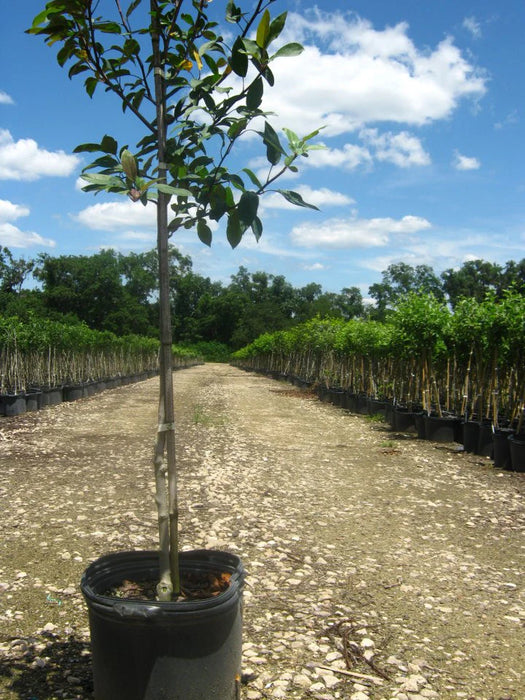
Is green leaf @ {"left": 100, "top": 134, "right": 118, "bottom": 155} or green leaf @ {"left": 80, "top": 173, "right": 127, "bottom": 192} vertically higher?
green leaf @ {"left": 100, "top": 134, "right": 118, "bottom": 155}

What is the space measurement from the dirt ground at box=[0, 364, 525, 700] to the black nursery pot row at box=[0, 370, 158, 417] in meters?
4.54

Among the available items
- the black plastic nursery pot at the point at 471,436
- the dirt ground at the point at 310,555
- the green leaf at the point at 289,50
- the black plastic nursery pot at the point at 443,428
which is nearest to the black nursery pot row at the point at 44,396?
the dirt ground at the point at 310,555

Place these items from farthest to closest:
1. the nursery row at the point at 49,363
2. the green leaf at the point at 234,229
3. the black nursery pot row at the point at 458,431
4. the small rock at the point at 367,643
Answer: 1. the nursery row at the point at 49,363
2. the black nursery pot row at the point at 458,431
3. the small rock at the point at 367,643
4. the green leaf at the point at 234,229

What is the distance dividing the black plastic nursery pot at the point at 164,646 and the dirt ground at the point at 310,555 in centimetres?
50

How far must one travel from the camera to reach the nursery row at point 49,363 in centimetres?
1485

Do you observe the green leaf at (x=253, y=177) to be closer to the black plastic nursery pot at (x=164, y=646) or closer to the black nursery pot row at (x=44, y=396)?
the black plastic nursery pot at (x=164, y=646)

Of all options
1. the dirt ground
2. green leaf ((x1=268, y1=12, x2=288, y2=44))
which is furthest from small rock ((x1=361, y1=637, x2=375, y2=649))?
green leaf ((x1=268, y1=12, x2=288, y2=44))

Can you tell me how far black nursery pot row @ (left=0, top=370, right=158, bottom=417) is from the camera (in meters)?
13.6

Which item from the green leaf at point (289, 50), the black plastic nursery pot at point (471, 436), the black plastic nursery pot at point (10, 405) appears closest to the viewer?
the green leaf at point (289, 50)

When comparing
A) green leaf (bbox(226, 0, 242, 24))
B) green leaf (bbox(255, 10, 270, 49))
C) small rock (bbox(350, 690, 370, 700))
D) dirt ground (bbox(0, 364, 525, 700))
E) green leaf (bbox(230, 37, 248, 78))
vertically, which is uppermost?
green leaf (bbox(226, 0, 242, 24))

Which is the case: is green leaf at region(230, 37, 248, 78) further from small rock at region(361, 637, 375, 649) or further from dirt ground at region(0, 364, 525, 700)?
small rock at region(361, 637, 375, 649)

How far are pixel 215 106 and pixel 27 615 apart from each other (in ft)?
10.00

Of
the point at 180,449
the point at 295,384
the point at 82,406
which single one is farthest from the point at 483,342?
the point at 295,384

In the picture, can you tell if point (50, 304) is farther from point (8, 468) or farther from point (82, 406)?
point (8, 468)
